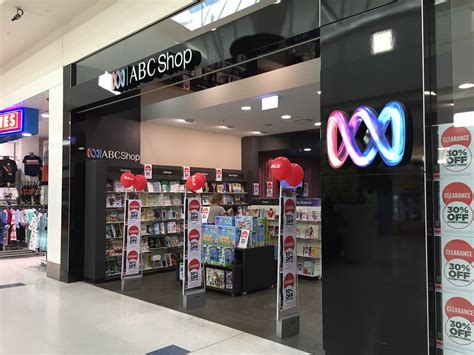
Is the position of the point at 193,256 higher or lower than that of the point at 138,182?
lower

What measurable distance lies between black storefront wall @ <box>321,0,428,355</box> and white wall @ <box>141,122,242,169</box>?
650cm

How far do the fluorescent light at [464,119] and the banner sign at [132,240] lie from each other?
5.35 m

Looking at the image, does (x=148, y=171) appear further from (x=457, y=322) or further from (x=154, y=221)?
(x=457, y=322)

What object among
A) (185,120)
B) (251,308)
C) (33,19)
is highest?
(33,19)

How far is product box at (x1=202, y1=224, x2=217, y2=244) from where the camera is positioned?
6680 millimetres

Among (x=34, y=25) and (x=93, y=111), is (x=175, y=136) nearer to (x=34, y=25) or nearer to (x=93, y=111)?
(x=93, y=111)

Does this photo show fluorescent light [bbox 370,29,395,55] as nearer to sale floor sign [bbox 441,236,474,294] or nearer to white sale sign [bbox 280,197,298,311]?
sale floor sign [bbox 441,236,474,294]

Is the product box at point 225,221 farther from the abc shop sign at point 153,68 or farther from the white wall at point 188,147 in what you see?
the white wall at point 188,147

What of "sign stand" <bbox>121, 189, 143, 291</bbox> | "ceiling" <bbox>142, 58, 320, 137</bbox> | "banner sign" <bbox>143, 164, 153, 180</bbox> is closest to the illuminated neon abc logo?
"ceiling" <bbox>142, 58, 320, 137</bbox>

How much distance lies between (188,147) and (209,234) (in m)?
4.22

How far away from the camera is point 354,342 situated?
3.19m

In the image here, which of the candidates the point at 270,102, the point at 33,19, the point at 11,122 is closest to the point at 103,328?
the point at 270,102

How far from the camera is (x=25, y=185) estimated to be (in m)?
11.9

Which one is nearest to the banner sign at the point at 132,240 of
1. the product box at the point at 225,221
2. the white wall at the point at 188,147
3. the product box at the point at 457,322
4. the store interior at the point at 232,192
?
the store interior at the point at 232,192
